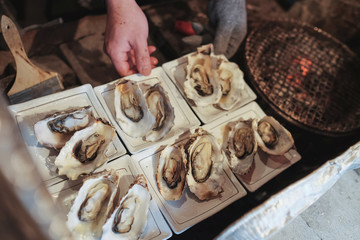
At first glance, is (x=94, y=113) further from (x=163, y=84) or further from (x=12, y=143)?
(x=12, y=143)

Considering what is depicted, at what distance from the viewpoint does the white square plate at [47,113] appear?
128cm

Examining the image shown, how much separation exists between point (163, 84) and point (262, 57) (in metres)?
0.98

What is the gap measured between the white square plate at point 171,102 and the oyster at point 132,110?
4 centimetres

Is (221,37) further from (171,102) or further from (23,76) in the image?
(23,76)

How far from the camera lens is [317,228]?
1326 millimetres

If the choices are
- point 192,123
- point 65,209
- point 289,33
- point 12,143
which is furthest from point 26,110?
point 289,33

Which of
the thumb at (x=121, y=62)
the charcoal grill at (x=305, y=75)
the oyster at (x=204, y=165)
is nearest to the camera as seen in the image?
the oyster at (x=204, y=165)

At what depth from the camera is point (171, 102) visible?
168 centimetres

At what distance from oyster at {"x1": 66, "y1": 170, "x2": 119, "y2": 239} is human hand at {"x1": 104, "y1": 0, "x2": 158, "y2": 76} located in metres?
0.74

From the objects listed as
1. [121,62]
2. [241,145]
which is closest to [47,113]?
[121,62]

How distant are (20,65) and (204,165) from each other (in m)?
1.22

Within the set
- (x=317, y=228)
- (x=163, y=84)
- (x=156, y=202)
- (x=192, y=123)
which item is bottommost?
(x=317, y=228)

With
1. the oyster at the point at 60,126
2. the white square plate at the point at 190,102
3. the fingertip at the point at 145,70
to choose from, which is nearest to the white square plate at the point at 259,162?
the white square plate at the point at 190,102

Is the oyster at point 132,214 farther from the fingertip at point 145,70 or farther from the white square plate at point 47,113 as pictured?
the fingertip at point 145,70
